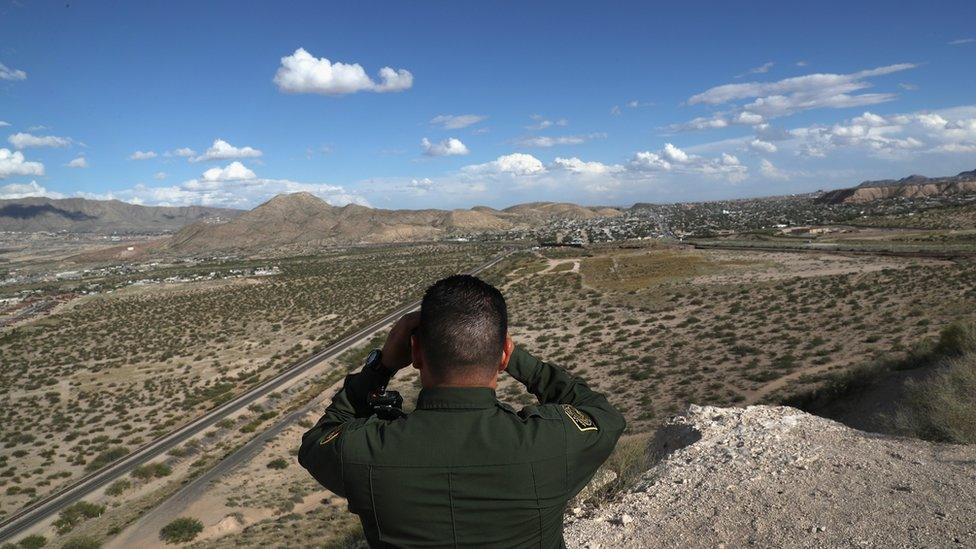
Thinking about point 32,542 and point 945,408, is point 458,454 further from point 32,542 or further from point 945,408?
point 32,542

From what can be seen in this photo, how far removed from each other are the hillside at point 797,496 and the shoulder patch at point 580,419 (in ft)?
15.8

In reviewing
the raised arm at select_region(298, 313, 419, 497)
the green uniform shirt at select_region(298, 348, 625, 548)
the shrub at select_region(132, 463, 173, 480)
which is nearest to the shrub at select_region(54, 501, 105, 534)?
the shrub at select_region(132, 463, 173, 480)

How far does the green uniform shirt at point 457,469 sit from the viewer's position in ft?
5.94

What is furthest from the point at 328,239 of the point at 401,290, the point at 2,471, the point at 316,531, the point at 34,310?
the point at 316,531

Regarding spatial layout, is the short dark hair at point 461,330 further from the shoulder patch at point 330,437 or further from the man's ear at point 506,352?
the shoulder patch at point 330,437

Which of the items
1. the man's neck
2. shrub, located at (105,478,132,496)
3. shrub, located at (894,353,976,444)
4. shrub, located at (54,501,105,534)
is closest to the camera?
the man's neck

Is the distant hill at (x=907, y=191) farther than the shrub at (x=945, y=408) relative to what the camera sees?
Yes

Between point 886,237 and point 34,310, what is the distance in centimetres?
10860

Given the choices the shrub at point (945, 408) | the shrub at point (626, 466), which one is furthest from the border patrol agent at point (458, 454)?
the shrub at point (945, 408)

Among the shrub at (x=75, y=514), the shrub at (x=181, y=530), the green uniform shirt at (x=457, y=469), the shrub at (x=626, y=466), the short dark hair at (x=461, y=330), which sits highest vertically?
the short dark hair at (x=461, y=330)

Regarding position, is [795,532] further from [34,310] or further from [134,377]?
[34,310]

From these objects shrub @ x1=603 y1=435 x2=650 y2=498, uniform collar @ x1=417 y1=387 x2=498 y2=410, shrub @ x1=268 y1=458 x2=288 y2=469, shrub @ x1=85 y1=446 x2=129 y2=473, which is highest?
uniform collar @ x1=417 y1=387 x2=498 y2=410

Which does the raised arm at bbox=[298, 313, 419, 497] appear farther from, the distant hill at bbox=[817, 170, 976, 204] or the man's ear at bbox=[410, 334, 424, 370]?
the distant hill at bbox=[817, 170, 976, 204]

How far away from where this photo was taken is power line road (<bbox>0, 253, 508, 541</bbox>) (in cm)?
1844
